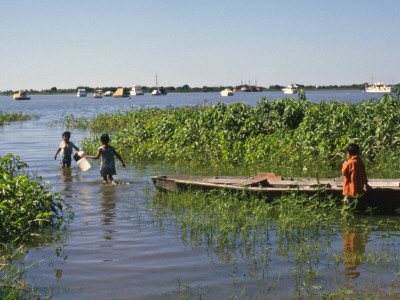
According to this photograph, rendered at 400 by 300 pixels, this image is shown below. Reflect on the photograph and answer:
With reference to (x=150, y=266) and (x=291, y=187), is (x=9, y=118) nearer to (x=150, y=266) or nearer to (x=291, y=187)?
(x=291, y=187)

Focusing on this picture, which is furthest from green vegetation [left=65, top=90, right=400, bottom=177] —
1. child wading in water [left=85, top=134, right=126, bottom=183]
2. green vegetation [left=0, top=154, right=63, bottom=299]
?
green vegetation [left=0, top=154, right=63, bottom=299]

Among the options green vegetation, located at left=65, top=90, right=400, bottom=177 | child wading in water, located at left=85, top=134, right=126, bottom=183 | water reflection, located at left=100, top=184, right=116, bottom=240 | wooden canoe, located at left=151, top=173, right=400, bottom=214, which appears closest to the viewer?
water reflection, located at left=100, top=184, right=116, bottom=240

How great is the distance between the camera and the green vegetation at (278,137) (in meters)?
13.6

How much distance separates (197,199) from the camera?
10.2m

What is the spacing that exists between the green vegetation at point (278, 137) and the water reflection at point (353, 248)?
490 centimetres

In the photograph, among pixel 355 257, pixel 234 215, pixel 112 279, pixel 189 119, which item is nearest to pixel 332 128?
pixel 189 119

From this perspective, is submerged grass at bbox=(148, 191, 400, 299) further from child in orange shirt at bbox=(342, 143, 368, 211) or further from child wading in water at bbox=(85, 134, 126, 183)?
child wading in water at bbox=(85, 134, 126, 183)

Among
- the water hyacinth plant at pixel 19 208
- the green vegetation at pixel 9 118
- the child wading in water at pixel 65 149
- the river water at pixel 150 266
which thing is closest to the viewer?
the river water at pixel 150 266

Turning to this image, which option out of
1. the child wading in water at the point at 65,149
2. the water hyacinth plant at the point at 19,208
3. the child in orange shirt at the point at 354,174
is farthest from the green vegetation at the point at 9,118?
the child in orange shirt at the point at 354,174

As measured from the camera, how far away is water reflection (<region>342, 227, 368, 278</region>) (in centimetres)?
625

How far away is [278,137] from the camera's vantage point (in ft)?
50.4

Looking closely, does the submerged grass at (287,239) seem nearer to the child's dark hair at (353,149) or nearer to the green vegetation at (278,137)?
the child's dark hair at (353,149)

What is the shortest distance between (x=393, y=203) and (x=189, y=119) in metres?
9.83

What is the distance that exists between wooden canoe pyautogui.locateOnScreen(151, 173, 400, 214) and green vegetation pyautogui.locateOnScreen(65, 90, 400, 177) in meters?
2.39
